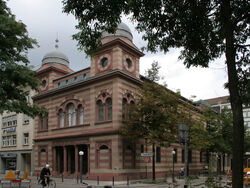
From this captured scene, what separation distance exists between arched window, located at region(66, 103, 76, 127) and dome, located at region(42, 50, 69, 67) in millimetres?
8010

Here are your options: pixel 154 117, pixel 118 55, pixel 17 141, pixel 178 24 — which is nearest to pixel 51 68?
pixel 118 55

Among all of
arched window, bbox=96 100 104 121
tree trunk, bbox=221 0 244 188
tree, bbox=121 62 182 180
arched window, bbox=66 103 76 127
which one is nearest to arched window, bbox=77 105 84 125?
arched window, bbox=66 103 76 127

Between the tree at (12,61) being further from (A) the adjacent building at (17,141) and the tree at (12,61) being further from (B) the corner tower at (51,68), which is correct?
(A) the adjacent building at (17,141)

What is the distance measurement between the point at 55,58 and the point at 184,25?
2996 centimetres

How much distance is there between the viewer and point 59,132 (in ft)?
111

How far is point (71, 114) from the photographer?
33.3 m

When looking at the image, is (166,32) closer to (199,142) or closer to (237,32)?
(237,32)

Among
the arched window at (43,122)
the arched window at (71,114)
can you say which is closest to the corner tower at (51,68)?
the arched window at (43,122)

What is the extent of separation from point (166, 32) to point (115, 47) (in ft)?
58.6

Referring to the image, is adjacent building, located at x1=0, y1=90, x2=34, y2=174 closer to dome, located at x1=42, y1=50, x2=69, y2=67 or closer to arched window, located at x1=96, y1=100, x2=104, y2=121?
dome, located at x1=42, y1=50, x2=69, y2=67

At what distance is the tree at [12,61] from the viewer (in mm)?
16691

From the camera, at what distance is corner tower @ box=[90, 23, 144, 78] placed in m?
29.4

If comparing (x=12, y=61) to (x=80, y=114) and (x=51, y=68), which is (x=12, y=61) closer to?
(x=80, y=114)

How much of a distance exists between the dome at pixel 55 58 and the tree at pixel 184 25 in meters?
28.3
